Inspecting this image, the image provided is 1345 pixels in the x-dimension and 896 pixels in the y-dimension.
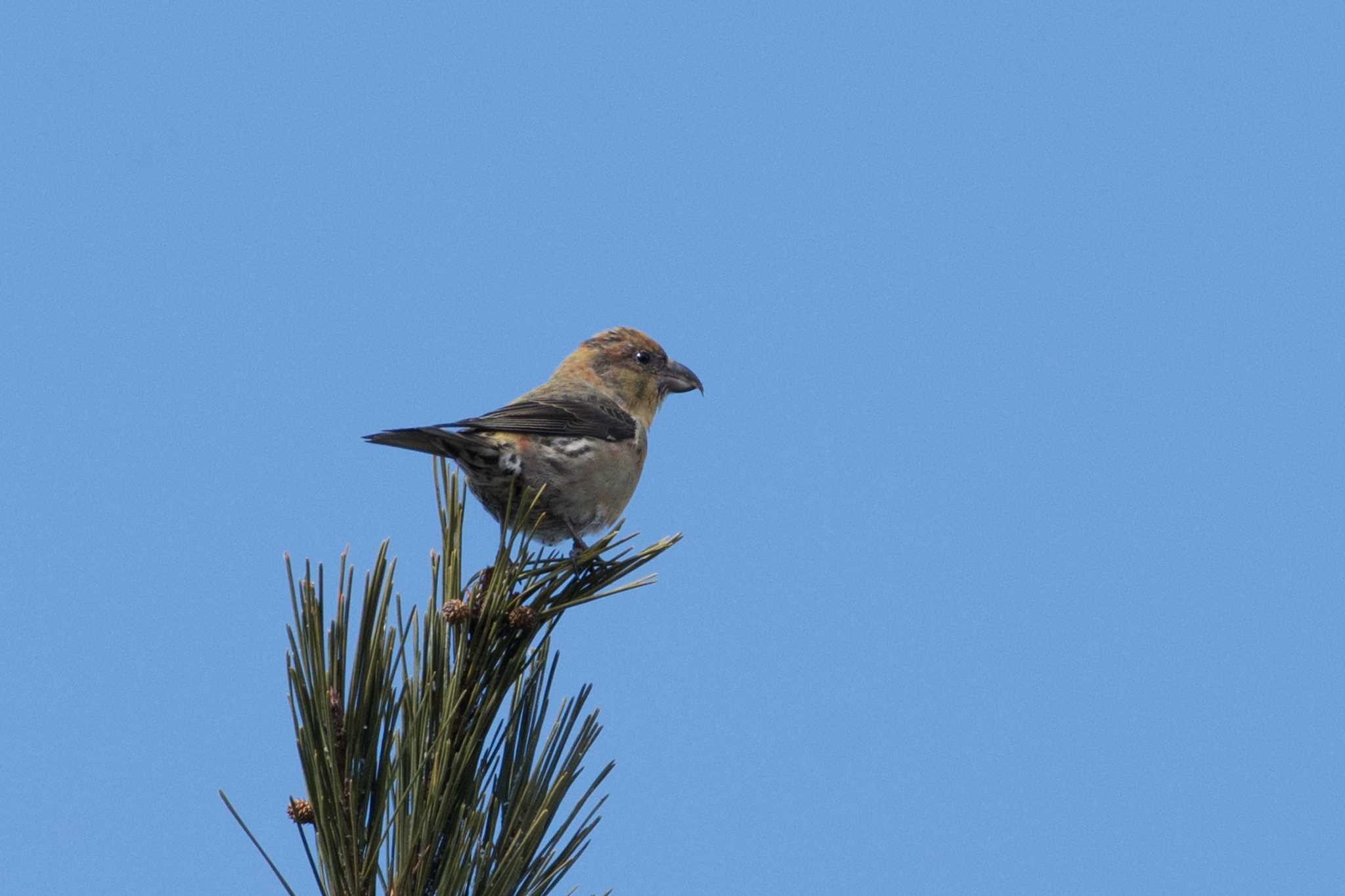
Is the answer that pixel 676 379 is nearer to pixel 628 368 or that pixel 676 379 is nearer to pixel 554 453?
pixel 628 368

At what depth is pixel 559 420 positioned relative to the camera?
20.6ft

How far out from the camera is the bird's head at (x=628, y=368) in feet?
25.6

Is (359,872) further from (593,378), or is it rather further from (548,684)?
(593,378)

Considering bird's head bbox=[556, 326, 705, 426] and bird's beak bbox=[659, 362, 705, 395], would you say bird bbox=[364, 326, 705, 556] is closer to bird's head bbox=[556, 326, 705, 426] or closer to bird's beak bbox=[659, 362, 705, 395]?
bird's head bbox=[556, 326, 705, 426]

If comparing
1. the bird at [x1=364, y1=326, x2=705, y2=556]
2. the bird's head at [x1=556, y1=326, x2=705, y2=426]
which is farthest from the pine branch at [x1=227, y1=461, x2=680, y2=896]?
the bird's head at [x1=556, y1=326, x2=705, y2=426]

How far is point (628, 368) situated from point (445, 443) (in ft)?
8.33

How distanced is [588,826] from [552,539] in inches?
→ 93.1

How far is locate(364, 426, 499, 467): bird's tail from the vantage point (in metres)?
5.12

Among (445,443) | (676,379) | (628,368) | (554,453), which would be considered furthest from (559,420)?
(676,379)

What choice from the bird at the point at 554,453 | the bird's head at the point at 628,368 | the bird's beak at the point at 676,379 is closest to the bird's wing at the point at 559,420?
the bird at the point at 554,453

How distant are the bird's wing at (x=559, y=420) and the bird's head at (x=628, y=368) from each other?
2.00 ft

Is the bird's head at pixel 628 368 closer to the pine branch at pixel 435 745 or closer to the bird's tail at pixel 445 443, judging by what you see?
the bird's tail at pixel 445 443

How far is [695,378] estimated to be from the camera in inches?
322

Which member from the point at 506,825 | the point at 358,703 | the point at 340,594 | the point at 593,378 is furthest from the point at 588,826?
the point at 593,378
